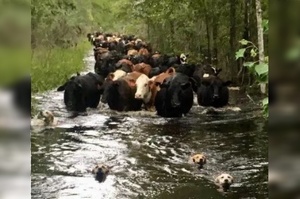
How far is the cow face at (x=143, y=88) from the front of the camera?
1.68 metres

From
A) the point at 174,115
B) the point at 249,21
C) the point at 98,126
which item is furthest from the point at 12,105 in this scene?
the point at 249,21

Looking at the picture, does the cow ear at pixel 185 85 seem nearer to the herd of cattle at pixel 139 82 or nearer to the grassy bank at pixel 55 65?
the herd of cattle at pixel 139 82

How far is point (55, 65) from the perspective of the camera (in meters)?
1.53

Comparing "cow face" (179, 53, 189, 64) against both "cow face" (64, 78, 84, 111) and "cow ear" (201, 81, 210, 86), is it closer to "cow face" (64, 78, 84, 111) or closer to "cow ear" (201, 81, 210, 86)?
"cow ear" (201, 81, 210, 86)

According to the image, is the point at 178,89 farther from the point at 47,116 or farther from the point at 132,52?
the point at 47,116

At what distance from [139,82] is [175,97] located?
0.46 feet

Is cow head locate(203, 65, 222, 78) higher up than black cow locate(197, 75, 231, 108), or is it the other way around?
cow head locate(203, 65, 222, 78)

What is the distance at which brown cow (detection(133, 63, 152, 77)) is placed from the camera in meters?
1.71

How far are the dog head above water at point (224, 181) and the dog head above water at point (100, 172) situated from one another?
35 centimetres

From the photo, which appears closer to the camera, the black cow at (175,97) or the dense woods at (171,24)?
the dense woods at (171,24)

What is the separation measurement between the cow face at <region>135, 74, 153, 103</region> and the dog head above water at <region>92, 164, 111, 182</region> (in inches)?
11.6

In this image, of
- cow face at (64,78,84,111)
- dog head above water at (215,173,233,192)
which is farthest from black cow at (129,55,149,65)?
dog head above water at (215,173,233,192)

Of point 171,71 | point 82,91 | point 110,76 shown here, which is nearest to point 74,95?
point 82,91

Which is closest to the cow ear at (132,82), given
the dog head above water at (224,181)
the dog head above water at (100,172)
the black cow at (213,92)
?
the black cow at (213,92)
